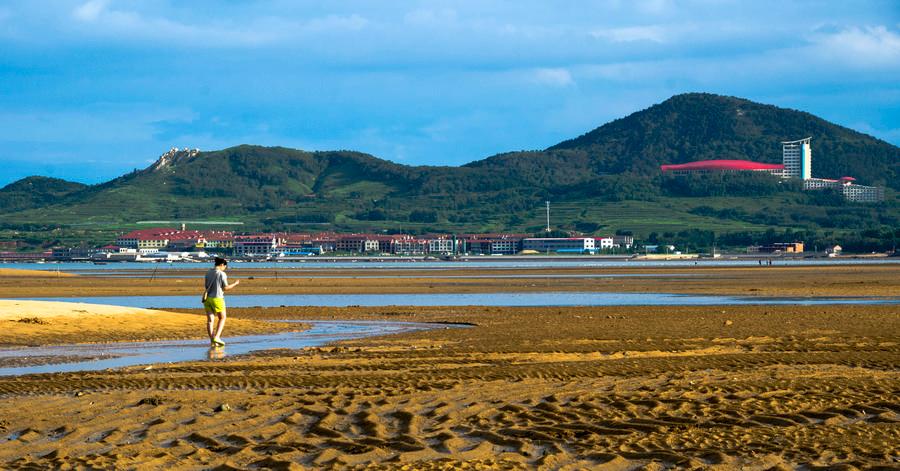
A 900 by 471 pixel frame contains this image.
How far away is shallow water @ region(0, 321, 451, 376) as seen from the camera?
56.6 feet

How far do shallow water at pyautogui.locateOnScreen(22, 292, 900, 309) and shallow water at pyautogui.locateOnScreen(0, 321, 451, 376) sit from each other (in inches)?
577

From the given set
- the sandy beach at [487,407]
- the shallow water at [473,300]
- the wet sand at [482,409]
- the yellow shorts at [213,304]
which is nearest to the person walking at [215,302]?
the yellow shorts at [213,304]

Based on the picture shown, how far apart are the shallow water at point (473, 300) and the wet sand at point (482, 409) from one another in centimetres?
1943

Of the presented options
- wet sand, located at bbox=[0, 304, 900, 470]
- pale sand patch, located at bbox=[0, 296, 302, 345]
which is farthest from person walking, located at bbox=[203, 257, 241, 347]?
pale sand patch, located at bbox=[0, 296, 302, 345]

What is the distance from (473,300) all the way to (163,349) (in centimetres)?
2367

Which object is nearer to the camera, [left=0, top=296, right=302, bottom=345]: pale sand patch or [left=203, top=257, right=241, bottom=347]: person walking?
[left=203, top=257, right=241, bottom=347]: person walking

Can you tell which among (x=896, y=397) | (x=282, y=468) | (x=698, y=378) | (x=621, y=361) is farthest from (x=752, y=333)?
(x=282, y=468)

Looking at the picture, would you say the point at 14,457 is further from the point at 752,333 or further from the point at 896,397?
the point at 752,333

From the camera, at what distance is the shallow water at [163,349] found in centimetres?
1725

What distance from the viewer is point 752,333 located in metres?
22.6

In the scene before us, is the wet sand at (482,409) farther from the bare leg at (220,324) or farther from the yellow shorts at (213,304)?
the yellow shorts at (213,304)

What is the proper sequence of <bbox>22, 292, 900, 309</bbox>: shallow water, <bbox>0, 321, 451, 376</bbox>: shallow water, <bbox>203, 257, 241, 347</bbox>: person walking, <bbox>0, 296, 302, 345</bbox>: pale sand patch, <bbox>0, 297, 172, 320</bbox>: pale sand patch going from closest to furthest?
<bbox>0, 321, 451, 376</bbox>: shallow water < <bbox>203, 257, 241, 347</bbox>: person walking < <bbox>0, 296, 302, 345</bbox>: pale sand patch < <bbox>0, 297, 172, 320</bbox>: pale sand patch < <bbox>22, 292, 900, 309</bbox>: shallow water

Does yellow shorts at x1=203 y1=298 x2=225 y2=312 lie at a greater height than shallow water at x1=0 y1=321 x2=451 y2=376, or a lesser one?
greater

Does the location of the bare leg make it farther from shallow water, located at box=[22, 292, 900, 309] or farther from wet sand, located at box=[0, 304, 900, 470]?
shallow water, located at box=[22, 292, 900, 309]
